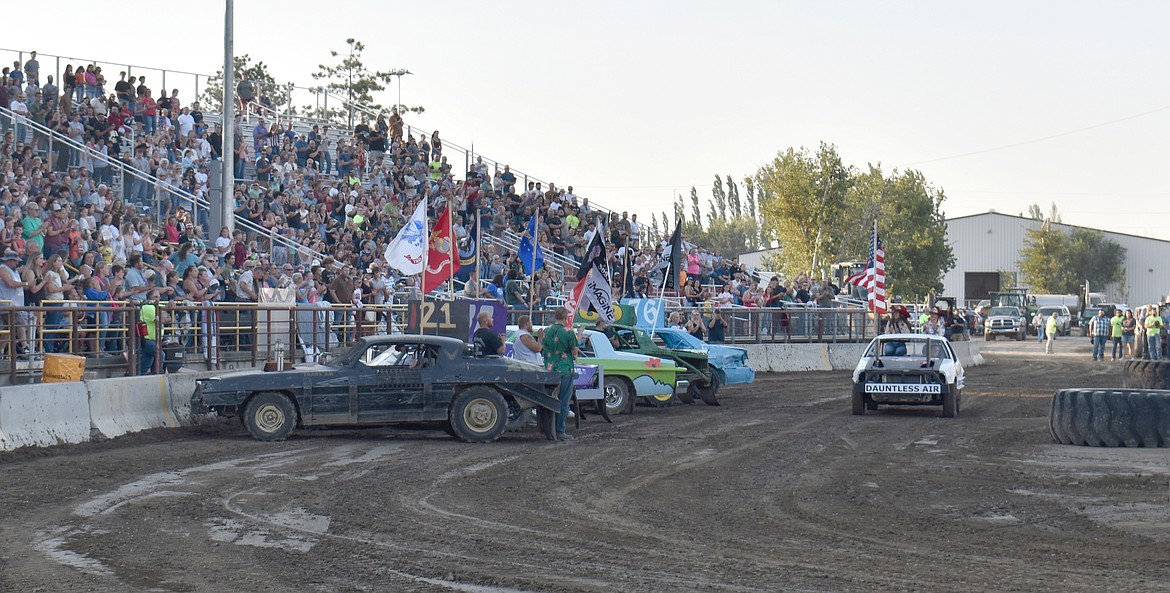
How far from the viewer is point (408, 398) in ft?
52.1

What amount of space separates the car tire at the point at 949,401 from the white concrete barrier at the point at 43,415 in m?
12.5

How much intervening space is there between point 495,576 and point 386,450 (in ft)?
23.3

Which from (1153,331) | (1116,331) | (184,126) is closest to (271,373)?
(184,126)

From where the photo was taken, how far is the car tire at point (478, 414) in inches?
622

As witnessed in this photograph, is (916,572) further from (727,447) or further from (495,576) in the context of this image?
(727,447)

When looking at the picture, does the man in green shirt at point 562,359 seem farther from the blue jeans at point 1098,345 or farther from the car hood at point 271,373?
the blue jeans at point 1098,345

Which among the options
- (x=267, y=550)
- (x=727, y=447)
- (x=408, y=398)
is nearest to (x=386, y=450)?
(x=408, y=398)

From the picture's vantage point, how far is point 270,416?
51.7 ft

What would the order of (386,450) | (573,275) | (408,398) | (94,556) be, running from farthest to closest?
(573,275) → (408,398) → (386,450) → (94,556)

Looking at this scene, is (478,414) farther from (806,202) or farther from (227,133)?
(806,202)

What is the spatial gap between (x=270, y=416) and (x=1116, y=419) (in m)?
10.3

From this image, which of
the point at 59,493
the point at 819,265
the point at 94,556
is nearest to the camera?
the point at 94,556

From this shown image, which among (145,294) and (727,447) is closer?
(727,447)

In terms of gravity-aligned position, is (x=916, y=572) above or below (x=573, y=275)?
below
